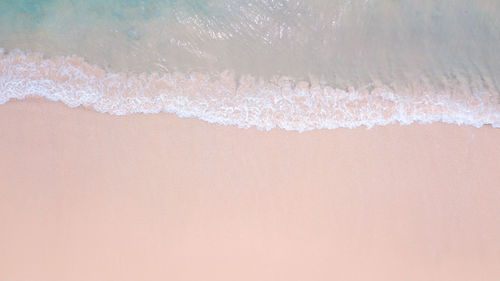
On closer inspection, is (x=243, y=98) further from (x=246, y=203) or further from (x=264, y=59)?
(x=246, y=203)

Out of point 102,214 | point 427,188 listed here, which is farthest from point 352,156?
point 102,214

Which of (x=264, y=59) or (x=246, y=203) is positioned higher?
(x=264, y=59)

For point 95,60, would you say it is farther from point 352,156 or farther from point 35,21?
point 352,156

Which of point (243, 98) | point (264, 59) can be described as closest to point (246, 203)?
point (243, 98)

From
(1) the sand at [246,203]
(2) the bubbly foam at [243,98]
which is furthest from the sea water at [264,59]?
(1) the sand at [246,203]

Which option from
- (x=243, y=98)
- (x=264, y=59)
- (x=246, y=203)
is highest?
(x=264, y=59)

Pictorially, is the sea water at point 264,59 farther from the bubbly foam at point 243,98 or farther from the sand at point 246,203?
the sand at point 246,203
